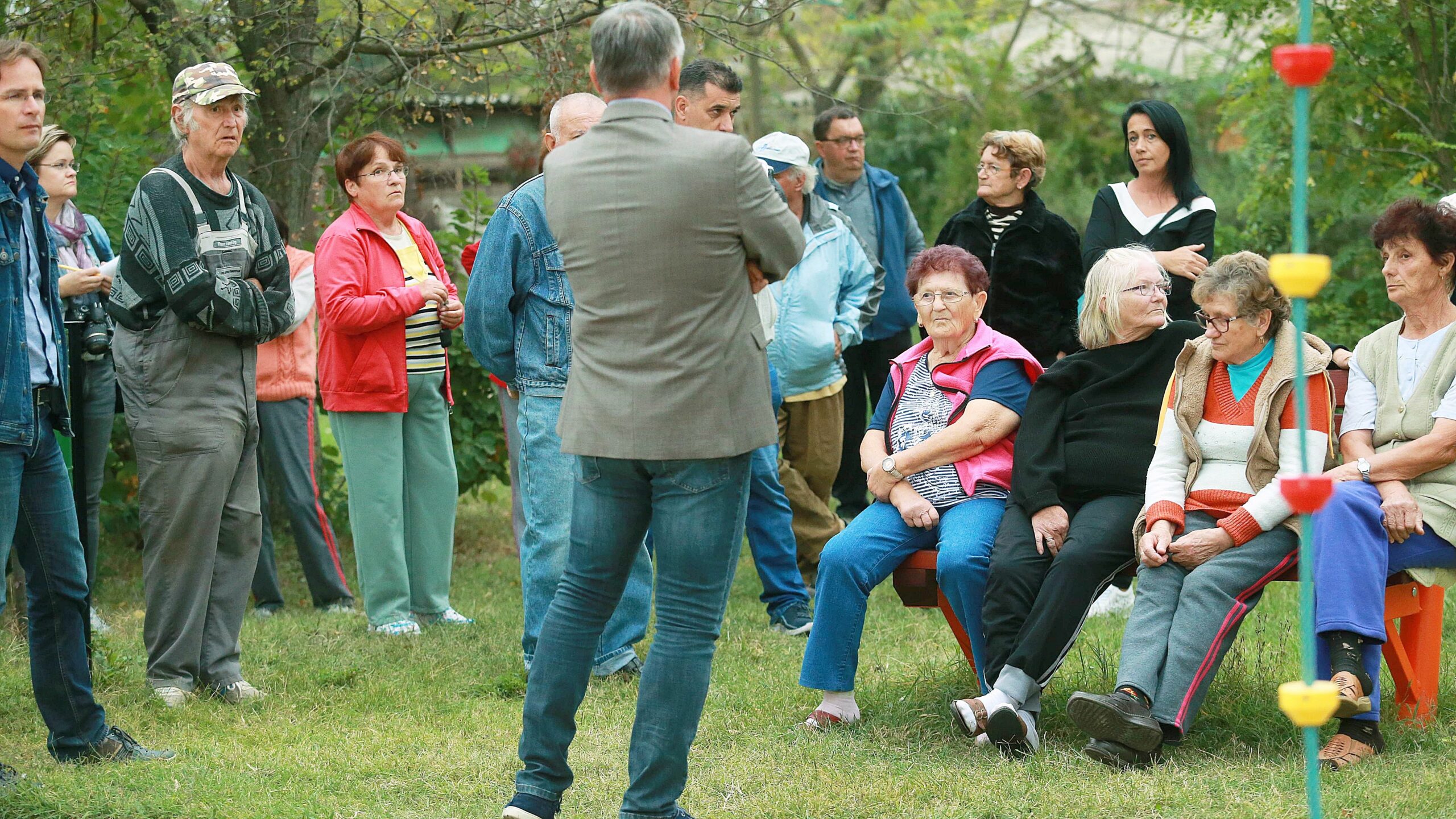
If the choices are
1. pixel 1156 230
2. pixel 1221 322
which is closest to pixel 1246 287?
pixel 1221 322

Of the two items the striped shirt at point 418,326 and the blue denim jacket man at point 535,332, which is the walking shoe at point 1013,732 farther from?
the striped shirt at point 418,326

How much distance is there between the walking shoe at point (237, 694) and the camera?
16.7 ft

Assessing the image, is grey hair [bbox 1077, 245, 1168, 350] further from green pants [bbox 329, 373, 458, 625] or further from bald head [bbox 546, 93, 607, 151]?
green pants [bbox 329, 373, 458, 625]

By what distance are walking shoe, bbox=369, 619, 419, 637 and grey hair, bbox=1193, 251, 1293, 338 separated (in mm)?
3635

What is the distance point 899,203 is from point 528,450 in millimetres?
3298

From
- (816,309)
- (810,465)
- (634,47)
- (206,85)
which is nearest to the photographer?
(634,47)

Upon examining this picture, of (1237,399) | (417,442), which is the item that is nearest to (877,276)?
(417,442)

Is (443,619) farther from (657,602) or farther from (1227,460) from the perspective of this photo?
(1227,460)

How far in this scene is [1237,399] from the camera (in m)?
4.41

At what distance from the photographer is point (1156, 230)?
5.76 m

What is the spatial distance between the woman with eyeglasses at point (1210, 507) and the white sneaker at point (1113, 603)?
1893 mm

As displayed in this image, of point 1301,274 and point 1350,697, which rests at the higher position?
point 1301,274

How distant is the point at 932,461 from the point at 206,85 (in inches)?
109

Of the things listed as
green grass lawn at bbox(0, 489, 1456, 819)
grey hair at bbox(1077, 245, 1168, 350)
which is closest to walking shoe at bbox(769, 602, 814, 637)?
green grass lawn at bbox(0, 489, 1456, 819)
